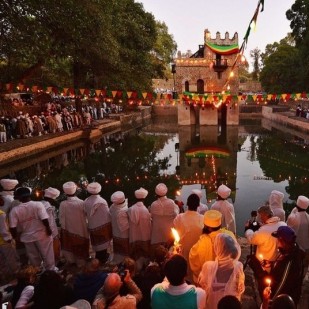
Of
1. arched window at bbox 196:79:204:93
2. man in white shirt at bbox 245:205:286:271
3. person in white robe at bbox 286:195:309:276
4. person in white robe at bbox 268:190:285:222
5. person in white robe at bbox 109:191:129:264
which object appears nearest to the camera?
man in white shirt at bbox 245:205:286:271

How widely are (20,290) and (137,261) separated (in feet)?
8.22

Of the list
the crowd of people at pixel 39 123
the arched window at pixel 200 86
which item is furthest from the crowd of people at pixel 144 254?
the arched window at pixel 200 86

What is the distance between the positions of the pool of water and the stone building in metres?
8.77

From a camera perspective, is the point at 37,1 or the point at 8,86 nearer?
the point at 37,1

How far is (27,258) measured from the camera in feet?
17.5

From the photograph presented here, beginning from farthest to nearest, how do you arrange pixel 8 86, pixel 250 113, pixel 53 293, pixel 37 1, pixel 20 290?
pixel 250 113 < pixel 8 86 < pixel 37 1 < pixel 20 290 < pixel 53 293

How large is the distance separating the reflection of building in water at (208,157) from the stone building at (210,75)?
9.10 feet

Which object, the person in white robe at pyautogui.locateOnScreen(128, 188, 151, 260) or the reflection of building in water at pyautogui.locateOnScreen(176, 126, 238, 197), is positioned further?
the reflection of building in water at pyautogui.locateOnScreen(176, 126, 238, 197)

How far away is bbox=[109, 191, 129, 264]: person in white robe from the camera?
5.33 m

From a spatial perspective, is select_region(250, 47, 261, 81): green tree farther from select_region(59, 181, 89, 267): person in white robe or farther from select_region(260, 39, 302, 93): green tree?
select_region(59, 181, 89, 267): person in white robe

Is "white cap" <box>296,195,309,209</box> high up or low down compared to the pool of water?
up

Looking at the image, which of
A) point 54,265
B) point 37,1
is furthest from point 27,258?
point 37,1

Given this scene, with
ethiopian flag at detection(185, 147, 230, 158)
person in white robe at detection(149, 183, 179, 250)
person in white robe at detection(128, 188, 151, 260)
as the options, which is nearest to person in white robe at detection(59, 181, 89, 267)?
person in white robe at detection(128, 188, 151, 260)

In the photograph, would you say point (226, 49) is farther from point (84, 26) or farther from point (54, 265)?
point (54, 265)
